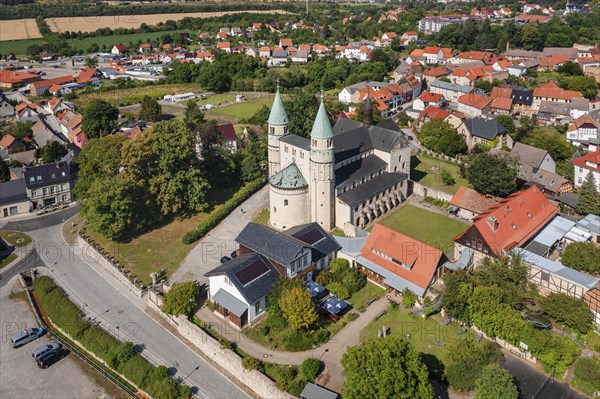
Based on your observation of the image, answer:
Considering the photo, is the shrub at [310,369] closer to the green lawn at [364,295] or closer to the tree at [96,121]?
the green lawn at [364,295]

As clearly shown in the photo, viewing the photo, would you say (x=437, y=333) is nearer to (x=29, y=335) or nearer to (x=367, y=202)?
(x=367, y=202)

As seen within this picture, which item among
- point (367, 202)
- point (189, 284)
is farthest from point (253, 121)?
point (189, 284)

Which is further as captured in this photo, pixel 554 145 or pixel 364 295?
pixel 554 145

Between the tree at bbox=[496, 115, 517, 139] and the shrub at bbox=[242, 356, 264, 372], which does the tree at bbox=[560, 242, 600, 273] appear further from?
the tree at bbox=[496, 115, 517, 139]

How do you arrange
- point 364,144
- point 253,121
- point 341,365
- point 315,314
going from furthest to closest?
1. point 253,121
2. point 364,144
3. point 315,314
4. point 341,365

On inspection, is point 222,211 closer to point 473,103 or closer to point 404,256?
point 404,256

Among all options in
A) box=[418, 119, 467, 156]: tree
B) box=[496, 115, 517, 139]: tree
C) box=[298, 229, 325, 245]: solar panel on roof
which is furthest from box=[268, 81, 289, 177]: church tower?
box=[496, 115, 517, 139]: tree

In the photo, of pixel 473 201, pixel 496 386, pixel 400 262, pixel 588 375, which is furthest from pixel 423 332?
pixel 473 201
